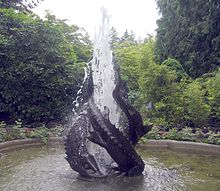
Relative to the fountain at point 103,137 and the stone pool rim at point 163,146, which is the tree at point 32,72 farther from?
the fountain at point 103,137

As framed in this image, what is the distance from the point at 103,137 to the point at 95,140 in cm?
21

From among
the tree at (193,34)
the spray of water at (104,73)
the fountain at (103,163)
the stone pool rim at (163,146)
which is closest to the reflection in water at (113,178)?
the fountain at (103,163)

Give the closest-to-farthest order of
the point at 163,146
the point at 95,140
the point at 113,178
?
the point at 95,140, the point at 113,178, the point at 163,146

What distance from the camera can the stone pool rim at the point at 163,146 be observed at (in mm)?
11070

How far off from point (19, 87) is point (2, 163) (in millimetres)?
6152

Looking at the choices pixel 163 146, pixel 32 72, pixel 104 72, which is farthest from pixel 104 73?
pixel 32 72

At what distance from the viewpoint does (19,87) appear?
49.9 feet

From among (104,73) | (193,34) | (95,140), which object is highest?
(193,34)

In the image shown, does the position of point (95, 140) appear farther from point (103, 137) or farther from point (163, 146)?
point (163, 146)

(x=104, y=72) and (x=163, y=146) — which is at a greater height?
(x=104, y=72)

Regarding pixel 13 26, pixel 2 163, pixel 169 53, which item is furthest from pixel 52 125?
pixel 169 53

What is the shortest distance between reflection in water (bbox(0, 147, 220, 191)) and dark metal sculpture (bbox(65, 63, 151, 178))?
0.78 feet

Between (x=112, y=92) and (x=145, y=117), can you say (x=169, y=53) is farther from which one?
(x=112, y=92)

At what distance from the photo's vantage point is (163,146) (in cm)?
1171
